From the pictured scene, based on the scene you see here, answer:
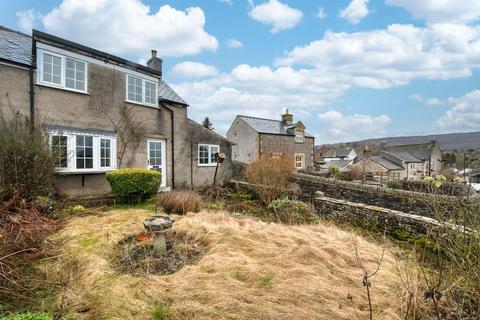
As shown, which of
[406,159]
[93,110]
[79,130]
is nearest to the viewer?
[79,130]

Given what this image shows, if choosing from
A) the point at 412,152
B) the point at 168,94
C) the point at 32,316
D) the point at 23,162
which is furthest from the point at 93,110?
the point at 412,152

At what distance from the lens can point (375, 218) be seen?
8312 mm

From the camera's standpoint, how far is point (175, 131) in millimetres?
14305

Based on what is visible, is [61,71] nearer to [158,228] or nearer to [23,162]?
[23,162]

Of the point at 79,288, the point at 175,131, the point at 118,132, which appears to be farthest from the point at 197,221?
the point at 175,131

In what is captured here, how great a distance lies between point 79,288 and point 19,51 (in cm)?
1014

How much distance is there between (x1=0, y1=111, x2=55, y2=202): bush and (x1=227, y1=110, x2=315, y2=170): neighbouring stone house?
19.9 meters

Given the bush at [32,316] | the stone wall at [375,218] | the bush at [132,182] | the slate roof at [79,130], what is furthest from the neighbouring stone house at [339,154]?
the bush at [32,316]

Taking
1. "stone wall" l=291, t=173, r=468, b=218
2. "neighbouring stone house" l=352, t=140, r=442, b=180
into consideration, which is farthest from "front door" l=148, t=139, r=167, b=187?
"neighbouring stone house" l=352, t=140, r=442, b=180

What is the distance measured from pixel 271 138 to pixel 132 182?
1939 cm

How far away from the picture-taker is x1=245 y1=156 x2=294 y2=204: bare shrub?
12.5m

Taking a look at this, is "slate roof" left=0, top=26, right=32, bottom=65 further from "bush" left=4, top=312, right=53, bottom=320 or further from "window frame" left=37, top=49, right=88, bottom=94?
"bush" left=4, top=312, right=53, bottom=320

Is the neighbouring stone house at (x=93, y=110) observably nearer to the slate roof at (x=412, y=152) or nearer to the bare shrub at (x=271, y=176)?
the bare shrub at (x=271, y=176)

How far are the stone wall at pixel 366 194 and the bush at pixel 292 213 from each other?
3.58m
